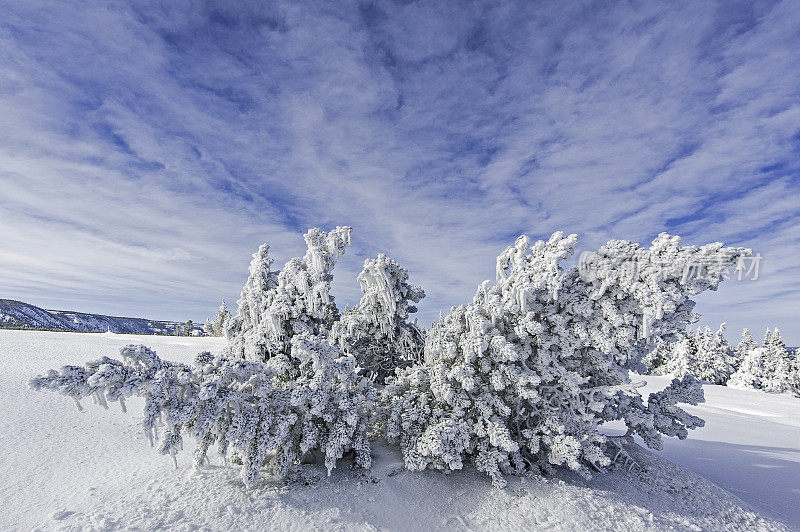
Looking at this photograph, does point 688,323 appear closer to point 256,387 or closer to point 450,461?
point 450,461

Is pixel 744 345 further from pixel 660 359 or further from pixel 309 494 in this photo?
pixel 309 494

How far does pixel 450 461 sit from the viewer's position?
772 cm

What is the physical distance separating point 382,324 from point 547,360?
16.4ft

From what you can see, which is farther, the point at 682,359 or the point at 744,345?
the point at 744,345

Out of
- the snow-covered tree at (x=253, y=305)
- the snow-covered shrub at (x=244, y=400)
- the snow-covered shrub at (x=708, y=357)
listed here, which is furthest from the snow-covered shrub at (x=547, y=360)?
the snow-covered shrub at (x=708, y=357)

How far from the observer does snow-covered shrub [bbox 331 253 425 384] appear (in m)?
11.2

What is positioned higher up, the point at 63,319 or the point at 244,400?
the point at 63,319

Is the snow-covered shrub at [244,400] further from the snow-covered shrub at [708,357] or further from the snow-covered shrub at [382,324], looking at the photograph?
the snow-covered shrub at [708,357]

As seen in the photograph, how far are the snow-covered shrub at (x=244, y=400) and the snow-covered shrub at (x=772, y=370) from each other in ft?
155

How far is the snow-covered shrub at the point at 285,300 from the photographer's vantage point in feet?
33.2

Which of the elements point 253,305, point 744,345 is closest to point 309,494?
point 253,305

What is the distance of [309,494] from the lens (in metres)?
7.15

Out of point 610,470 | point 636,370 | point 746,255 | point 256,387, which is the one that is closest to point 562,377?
point 636,370

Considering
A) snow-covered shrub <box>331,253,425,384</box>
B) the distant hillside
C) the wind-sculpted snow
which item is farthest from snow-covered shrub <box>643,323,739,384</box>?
the distant hillside
